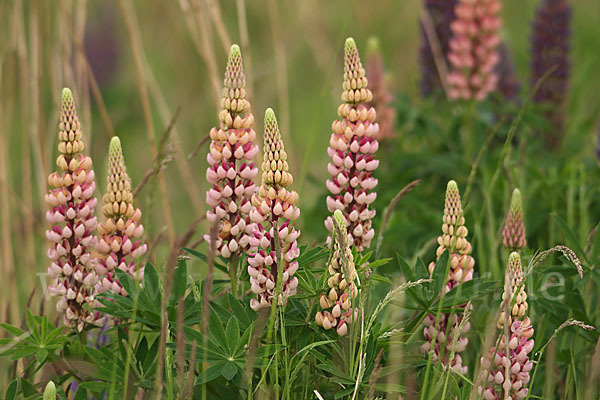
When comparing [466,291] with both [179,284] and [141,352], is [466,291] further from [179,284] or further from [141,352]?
[141,352]

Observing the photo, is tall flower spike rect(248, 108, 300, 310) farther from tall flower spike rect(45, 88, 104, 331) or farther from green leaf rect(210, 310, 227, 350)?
tall flower spike rect(45, 88, 104, 331)

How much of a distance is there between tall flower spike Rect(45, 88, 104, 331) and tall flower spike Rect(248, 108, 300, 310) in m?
0.40

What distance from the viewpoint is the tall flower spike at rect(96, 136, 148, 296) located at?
1.84m

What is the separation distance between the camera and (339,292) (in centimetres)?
174

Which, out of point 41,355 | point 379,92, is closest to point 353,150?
point 41,355

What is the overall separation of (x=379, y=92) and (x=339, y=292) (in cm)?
209

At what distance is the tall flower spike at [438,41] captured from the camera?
4.12 m

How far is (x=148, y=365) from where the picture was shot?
1.92 meters

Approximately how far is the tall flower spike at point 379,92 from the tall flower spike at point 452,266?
1795 millimetres

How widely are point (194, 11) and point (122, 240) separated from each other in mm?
1304

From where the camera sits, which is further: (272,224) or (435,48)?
(435,48)

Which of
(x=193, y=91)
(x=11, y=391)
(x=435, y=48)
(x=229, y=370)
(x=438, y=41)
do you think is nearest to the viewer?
(x=229, y=370)

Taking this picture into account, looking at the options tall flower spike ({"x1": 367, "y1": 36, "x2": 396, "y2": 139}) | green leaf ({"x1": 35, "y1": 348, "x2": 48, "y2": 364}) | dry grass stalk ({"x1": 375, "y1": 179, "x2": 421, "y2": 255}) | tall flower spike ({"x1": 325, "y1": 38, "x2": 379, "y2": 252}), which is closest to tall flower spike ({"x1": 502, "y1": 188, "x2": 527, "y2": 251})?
dry grass stalk ({"x1": 375, "y1": 179, "x2": 421, "y2": 255})

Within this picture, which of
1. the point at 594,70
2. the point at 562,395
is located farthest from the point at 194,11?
the point at 594,70
